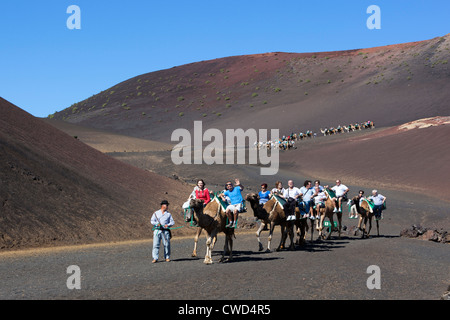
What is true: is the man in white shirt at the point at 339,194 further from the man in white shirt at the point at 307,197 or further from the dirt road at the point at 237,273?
the man in white shirt at the point at 307,197

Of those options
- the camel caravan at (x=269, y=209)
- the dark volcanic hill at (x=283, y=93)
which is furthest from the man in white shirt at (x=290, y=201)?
the dark volcanic hill at (x=283, y=93)

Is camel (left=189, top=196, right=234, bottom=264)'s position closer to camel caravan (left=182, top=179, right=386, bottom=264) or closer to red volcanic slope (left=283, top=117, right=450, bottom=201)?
camel caravan (left=182, top=179, right=386, bottom=264)

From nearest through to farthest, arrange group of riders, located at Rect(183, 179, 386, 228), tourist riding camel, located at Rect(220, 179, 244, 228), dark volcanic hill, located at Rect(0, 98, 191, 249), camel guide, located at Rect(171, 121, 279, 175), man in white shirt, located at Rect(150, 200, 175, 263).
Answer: man in white shirt, located at Rect(150, 200, 175, 263) → tourist riding camel, located at Rect(220, 179, 244, 228) → group of riders, located at Rect(183, 179, 386, 228) → dark volcanic hill, located at Rect(0, 98, 191, 249) → camel guide, located at Rect(171, 121, 279, 175)

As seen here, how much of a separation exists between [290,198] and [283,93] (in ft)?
325

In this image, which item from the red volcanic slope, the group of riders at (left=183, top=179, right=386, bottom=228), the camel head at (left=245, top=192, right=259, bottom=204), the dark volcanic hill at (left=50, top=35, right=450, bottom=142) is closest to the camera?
the group of riders at (left=183, top=179, right=386, bottom=228)

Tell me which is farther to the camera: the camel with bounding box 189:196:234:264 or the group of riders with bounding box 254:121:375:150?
the group of riders with bounding box 254:121:375:150

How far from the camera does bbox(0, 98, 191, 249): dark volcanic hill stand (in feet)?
71.4

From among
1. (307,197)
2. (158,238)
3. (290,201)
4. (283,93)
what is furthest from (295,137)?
(158,238)

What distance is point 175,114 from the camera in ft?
384

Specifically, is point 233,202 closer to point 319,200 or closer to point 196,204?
point 196,204

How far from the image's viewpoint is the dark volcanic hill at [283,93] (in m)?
92.9

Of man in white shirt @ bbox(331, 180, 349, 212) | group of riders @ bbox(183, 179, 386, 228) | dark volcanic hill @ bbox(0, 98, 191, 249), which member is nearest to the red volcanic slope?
group of riders @ bbox(183, 179, 386, 228)

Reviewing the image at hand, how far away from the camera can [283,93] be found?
11700 centimetres

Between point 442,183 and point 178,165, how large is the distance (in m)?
27.9
